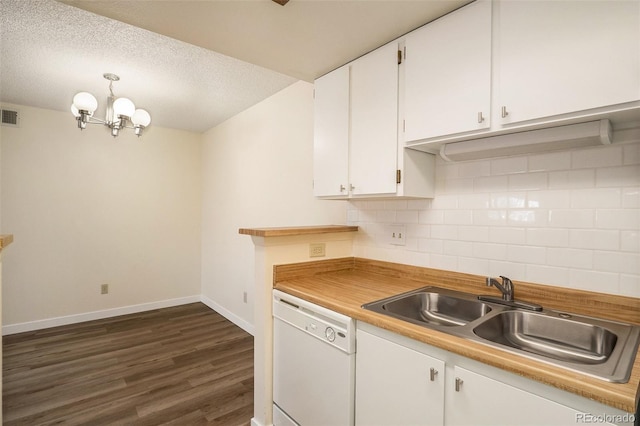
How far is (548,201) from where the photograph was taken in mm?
1447

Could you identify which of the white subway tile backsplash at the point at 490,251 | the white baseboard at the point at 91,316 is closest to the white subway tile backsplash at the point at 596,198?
the white subway tile backsplash at the point at 490,251

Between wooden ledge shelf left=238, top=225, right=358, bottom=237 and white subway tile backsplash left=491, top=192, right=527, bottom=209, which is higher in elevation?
white subway tile backsplash left=491, top=192, right=527, bottom=209

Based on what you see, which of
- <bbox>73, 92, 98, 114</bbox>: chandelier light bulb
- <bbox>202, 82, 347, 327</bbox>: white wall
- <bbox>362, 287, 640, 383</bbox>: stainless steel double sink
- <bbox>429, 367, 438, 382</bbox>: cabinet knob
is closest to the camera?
<bbox>362, 287, 640, 383</bbox>: stainless steel double sink

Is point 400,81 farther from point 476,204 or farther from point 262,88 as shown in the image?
point 262,88

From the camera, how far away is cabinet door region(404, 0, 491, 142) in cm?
137

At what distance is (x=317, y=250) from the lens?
2166mm

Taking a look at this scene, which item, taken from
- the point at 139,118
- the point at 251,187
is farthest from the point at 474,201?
the point at 139,118

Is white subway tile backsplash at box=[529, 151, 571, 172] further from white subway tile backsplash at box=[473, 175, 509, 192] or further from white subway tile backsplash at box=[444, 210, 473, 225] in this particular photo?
white subway tile backsplash at box=[444, 210, 473, 225]

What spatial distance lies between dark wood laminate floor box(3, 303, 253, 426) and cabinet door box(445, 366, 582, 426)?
1630 mm

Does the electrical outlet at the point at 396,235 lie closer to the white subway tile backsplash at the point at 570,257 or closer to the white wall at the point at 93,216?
the white subway tile backsplash at the point at 570,257

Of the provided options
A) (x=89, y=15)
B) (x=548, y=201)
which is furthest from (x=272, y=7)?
(x=548, y=201)

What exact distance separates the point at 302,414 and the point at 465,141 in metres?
1.68

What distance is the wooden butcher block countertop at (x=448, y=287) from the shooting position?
2.71 feet

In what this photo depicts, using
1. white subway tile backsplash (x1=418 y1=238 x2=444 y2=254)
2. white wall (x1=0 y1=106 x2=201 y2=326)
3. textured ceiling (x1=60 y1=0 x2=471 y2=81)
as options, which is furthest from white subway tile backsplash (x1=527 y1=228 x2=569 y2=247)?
white wall (x1=0 y1=106 x2=201 y2=326)
